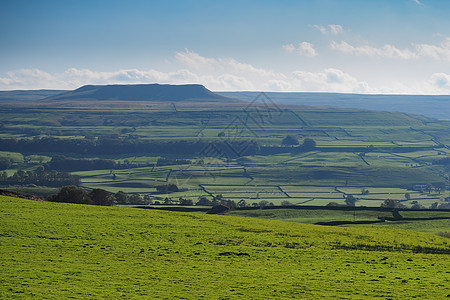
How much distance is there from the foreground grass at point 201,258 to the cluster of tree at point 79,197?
76.7 ft

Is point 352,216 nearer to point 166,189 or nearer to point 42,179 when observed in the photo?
point 166,189

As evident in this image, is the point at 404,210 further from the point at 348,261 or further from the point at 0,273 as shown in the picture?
the point at 0,273

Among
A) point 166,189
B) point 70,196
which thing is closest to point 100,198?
point 70,196

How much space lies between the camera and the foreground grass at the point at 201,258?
33.8 meters

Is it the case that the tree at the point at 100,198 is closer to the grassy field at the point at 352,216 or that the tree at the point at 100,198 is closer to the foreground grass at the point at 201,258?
the grassy field at the point at 352,216

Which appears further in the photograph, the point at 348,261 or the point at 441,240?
the point at 441,240

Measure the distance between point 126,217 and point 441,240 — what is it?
120 feet

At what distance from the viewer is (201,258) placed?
44250 millimetres

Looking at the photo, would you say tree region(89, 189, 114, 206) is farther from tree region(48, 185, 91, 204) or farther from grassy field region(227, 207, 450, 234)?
grassy field region(227, 207, 450, 234)

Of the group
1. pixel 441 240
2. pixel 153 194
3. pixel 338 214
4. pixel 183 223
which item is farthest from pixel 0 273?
pixel 153 194

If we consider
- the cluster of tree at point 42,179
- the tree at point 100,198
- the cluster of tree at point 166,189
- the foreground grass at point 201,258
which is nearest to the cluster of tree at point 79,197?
the tree at point 100,198

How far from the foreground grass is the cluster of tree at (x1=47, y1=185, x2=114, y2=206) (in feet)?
76.7

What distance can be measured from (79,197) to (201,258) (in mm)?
54764

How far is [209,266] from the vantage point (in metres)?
41.2
